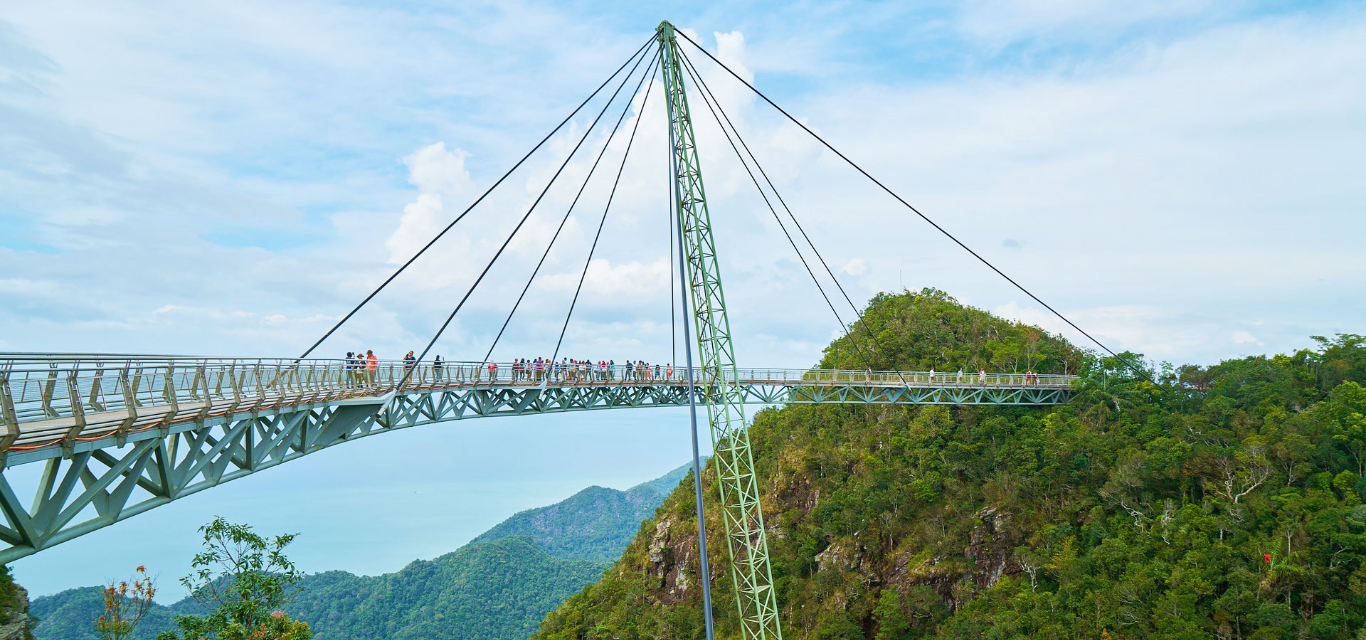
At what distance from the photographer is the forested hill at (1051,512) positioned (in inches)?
1115

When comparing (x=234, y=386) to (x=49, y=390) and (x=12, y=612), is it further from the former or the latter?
(x=12, y=612)

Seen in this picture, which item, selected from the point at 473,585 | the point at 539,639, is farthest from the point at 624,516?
the point at 539,639

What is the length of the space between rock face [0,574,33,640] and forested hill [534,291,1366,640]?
2924 centimetres

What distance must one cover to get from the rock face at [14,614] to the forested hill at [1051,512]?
29.2 m

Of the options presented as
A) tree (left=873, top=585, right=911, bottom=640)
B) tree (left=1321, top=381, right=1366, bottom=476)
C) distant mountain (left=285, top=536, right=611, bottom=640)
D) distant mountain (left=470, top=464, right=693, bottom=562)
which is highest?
tree (left=1321, top=381, right=1366, bottom=476)

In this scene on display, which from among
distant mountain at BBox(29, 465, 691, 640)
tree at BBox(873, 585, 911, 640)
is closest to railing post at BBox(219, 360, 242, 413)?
tree at BBox(873, 585, 911, 640)

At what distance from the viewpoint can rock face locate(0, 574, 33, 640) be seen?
21612 millimetres

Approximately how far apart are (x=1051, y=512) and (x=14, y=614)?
41619 millimetres

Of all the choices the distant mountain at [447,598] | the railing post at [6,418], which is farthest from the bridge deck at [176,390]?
the distant mountain at [447,598]

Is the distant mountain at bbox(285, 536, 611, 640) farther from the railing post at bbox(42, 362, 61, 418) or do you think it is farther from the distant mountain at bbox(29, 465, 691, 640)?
the railing post at bbox(42, 362, 61, 418)

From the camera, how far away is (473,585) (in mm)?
90688

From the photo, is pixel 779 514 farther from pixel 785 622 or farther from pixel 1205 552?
pixel 1205 552

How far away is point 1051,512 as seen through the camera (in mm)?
37938

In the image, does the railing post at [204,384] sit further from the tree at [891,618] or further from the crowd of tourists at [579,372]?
the tree at [891,618]
